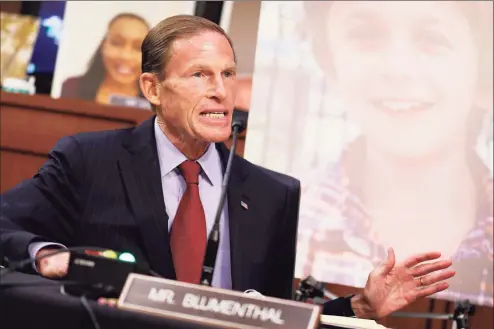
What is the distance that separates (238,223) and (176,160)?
22 centimetres

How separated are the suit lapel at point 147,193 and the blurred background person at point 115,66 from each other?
8.27 ft

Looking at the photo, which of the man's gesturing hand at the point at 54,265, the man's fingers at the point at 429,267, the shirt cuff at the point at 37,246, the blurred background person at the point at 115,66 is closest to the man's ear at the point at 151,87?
the shirt cuff at the point at 37,246

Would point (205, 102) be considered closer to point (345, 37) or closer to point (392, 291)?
point (392, 291)

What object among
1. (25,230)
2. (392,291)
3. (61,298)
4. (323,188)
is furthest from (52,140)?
(61,298)

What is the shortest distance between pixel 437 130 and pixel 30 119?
79.2 inches

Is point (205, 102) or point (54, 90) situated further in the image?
point (54, 90)

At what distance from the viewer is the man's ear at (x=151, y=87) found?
6.65 ft

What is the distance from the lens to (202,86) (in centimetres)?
193

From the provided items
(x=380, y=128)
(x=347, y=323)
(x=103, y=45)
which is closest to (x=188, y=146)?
(x=347, y=323)

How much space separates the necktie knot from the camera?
76.5 inches

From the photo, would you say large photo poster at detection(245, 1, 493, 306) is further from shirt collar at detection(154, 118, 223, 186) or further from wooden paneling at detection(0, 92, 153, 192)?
shirt collar at detection(154, 118, 223, 186)

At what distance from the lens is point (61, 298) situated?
118 cm

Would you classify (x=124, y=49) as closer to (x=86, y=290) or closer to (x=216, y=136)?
(x=216, y=136)

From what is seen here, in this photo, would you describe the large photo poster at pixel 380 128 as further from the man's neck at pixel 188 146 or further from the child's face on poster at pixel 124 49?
the man's neck at pixel 188 146
